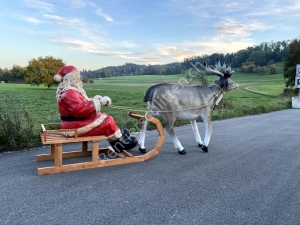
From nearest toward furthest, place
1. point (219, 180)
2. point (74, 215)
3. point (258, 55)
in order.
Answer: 1. point (74, 215)
2. point (219, 180)
3. point (258, 55)

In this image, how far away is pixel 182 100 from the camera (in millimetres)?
4348

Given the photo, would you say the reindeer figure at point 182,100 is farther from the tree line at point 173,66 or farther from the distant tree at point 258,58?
the distant tree at point 258,58

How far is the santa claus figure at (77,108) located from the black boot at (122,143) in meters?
0.23

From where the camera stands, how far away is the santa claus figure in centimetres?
356

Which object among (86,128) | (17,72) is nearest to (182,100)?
(86,128)

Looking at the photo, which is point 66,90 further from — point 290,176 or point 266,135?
point 266,135

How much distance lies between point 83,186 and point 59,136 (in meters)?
1.01

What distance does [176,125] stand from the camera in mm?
7523

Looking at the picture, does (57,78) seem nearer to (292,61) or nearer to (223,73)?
(223,73)

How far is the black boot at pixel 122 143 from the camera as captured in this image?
4.07 meters

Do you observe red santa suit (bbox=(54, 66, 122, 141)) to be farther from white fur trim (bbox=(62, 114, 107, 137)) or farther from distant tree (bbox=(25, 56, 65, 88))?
distant tree (bbox=(25, 56, 65, 88))

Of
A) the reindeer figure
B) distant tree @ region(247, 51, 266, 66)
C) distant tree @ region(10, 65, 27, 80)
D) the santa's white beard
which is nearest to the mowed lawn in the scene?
the reindeer figure

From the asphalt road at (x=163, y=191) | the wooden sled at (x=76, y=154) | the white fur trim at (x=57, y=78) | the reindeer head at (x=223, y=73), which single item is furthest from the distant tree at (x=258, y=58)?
the white fur trim at (x=57, y=78)

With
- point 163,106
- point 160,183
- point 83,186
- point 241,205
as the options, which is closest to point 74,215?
point 83,186
